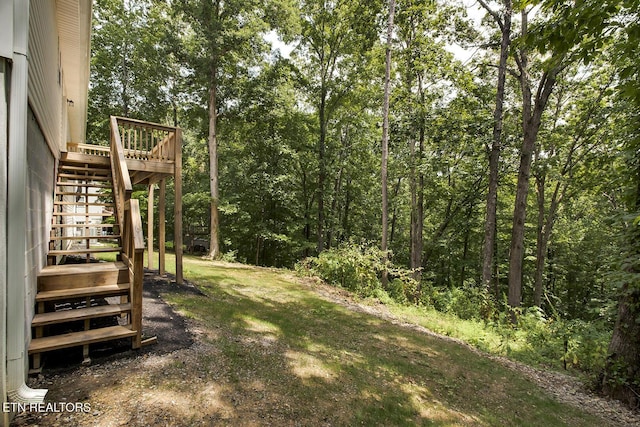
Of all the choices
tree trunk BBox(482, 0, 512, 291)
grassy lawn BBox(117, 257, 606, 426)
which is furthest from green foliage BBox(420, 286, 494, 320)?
grassy lawn BBox(117, 257, 606, 426)

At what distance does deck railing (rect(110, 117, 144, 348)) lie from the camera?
10.9ft

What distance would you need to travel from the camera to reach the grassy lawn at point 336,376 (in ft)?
9.80

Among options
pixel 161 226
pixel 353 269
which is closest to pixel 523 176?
pixel 353 269

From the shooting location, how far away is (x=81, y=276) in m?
3.65

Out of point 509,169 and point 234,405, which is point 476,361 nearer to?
point 234,405

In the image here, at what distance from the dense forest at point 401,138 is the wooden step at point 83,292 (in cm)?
620

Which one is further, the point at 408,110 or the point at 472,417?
the point at 408,110

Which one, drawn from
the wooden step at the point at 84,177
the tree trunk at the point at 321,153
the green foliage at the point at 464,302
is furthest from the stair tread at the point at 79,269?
the tree trunk at the point at 321,153

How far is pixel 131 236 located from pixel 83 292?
803 mm

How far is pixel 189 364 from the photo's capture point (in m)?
3.34

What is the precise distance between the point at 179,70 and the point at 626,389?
64.2ft

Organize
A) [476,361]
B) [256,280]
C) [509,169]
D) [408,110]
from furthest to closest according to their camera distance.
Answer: [408,110], [509,169], [256,280], [476,361]

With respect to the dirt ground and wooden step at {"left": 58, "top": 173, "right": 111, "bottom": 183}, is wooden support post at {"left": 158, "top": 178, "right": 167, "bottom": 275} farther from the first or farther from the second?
the dirt ground

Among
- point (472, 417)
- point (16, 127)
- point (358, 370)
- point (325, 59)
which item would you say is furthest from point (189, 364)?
point (325, 59)
